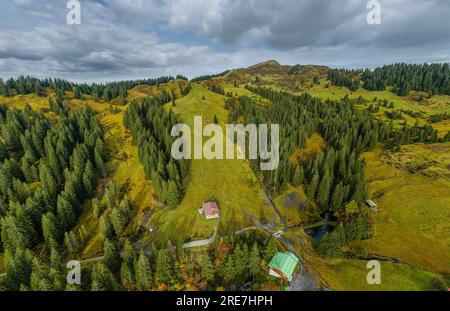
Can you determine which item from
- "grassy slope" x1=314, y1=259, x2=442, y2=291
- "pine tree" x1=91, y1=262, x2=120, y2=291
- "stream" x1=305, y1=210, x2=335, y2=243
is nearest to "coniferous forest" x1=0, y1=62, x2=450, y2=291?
"pine tree" x1=91, y1=262, x2=120, y2=291

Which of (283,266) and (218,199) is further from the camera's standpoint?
(218,199)

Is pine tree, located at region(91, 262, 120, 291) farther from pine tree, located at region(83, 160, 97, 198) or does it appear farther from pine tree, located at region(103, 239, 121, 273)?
pine tree, located at region(83, 160, 97, 198)

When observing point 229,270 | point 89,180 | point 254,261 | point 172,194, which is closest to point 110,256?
point 172,194

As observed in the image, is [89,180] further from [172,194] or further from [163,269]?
[163,269]

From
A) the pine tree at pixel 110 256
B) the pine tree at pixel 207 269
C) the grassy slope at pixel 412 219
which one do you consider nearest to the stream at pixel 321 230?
the grassy slope at pixel 412 219

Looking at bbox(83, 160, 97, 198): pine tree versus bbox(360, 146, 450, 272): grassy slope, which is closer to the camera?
bbox(360, 146, 450, 272): grassy slope

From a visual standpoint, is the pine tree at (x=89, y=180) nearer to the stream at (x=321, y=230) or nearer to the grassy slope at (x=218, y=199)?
the grassy slope at (x=218, y=199)
